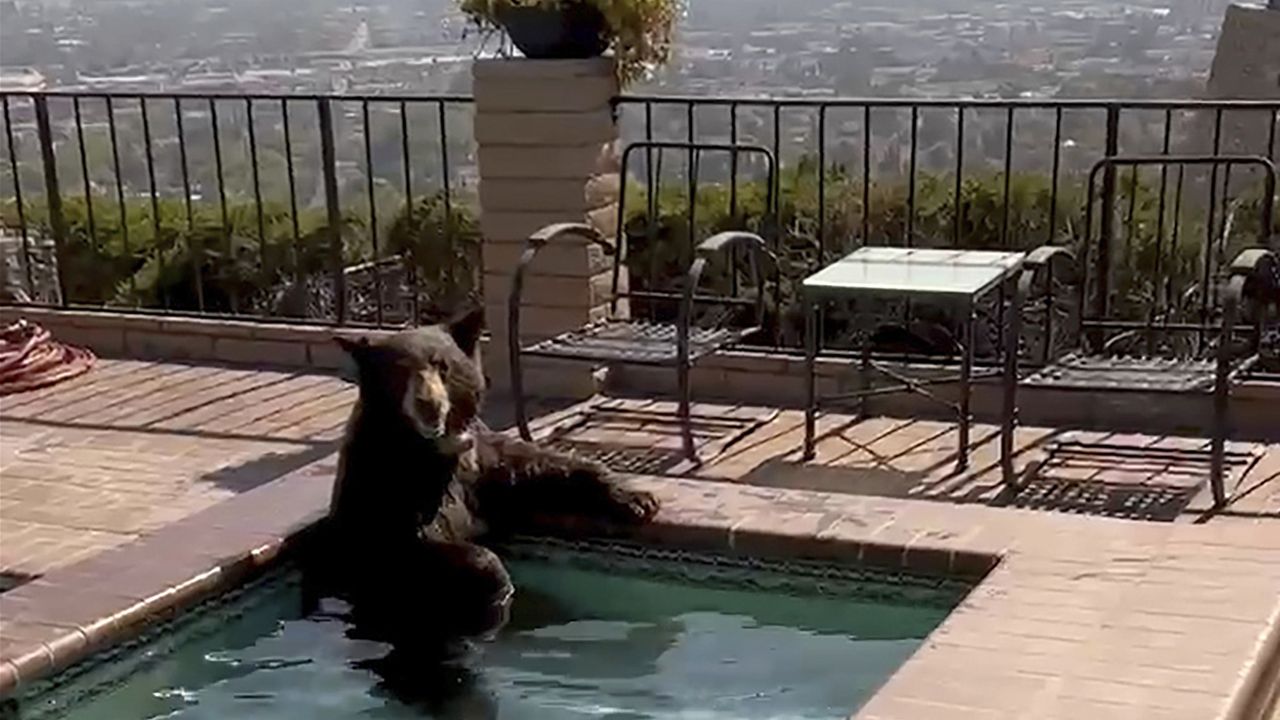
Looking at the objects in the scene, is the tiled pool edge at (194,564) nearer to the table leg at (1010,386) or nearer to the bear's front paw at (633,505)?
the bear's front paw at (633,505)

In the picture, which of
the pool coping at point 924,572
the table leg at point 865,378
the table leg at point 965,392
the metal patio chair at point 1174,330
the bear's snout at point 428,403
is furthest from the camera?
the table leg at point 865,378

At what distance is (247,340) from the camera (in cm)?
646

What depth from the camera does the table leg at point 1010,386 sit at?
4250mm


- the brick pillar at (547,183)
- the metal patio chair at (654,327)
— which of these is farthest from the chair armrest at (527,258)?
the brick pillar at (547,183)

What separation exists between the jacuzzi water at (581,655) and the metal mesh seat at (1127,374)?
992 millimetres

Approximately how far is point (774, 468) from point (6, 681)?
233 cm

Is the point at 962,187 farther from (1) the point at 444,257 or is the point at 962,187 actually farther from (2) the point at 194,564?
(2) the point at 194,564

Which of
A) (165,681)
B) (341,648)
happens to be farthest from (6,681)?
(341,648)

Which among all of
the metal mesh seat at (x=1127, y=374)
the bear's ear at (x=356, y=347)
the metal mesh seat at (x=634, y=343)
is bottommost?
the metal mesh seat at (x=634, y=343)

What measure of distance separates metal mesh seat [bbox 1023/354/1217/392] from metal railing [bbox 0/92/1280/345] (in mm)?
490

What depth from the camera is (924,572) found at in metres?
3.61

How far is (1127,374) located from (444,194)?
132 inches

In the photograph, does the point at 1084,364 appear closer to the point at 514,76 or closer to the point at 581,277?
the point at 581,277

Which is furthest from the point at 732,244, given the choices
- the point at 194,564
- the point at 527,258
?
the point at 194,564
